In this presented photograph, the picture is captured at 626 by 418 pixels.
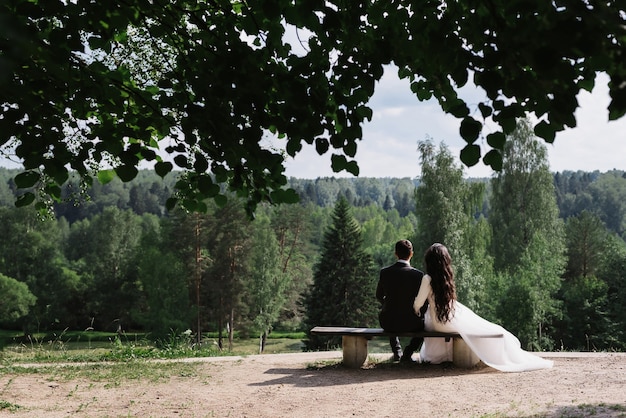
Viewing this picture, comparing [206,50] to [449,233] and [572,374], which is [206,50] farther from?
[449,233]

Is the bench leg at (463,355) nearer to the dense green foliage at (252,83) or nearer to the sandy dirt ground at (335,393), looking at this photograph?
the sandy dirt ground at (335,393)

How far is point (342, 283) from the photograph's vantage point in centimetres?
3403

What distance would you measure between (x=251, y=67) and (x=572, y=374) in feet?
19.1

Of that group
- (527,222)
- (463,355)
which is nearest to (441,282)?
(463,355)

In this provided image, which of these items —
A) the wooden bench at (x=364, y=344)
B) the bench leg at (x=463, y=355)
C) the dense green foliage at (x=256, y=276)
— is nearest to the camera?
the wooden bench at (x=364, y=344)

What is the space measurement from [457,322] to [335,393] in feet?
6.78

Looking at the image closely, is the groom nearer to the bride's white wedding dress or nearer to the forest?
the bride's white wedding dress

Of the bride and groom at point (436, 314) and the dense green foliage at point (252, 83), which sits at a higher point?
the dense green foliage at point (252, 83)

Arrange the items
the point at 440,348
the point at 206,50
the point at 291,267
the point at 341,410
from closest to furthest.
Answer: the point at 206,50 < the point at 341,410 < the point at 440,348 < the point at 291,267

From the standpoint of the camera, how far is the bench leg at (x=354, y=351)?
8.09m

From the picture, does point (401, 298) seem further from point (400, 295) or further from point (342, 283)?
point (342, 283)

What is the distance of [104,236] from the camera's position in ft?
214

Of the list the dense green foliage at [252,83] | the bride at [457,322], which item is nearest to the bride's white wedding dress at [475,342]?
the bride at [457,322]

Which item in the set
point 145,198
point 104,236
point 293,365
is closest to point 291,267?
point 104,236
